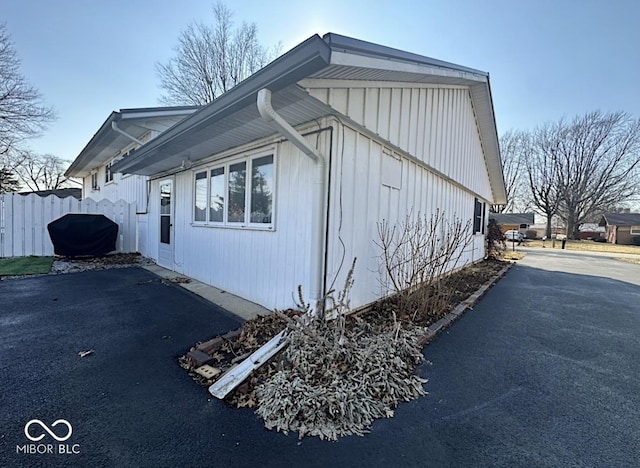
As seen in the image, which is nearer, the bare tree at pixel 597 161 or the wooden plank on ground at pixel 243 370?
the wooden plank on ground at pixel 243 370

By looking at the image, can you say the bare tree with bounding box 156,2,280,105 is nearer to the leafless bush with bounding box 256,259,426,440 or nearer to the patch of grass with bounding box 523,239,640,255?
the leafless bush with bounding box 256,259,426,440

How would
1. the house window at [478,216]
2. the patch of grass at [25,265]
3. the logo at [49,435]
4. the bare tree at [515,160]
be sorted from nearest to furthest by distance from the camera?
the logo at [49,435]
the patch of grass at [25,265]
the house window at [478,216]
the bare tree at [515,160]

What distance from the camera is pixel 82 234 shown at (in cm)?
845

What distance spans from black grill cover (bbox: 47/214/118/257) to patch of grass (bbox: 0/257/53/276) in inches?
21.5

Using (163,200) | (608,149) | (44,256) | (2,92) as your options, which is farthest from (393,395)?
(608,149)

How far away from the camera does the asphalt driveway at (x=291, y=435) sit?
1794 millimetres

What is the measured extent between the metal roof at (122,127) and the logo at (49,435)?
790cm

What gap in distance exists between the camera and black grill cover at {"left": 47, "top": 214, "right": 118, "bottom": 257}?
8.20m

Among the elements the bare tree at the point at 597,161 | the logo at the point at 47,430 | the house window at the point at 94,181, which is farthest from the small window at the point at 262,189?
the bare tree at the point at 597,161

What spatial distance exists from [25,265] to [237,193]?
6.46 metres

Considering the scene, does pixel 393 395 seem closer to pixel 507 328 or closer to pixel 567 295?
pixel 507 328

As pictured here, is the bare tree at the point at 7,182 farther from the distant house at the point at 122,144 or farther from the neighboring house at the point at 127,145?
the neighboring house at the point at 127,145

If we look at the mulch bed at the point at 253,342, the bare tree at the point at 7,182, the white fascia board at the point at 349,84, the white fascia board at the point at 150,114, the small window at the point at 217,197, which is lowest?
the mulch bed at the point at 253,342

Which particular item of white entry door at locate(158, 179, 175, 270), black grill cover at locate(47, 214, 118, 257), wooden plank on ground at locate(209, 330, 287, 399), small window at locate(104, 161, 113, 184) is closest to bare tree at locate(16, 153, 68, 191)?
small window at locate(104, 161, 113, 184)
